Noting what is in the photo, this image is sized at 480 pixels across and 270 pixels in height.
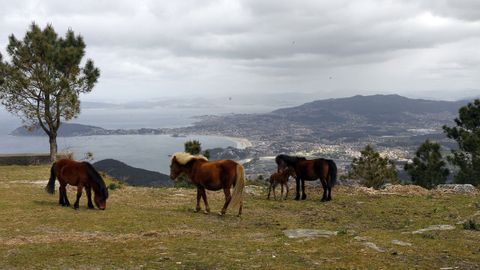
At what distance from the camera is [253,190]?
2261 cm

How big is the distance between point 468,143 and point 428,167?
7138 mm

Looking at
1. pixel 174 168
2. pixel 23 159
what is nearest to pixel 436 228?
pixel 174 168

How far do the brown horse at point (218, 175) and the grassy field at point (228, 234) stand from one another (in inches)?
32.3

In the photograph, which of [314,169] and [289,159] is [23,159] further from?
[314,169]

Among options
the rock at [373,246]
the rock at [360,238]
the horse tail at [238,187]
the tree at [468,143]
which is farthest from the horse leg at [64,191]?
the tree at [468,143]

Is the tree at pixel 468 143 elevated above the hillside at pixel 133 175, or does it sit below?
above

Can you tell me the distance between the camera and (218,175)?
15016 millimetres

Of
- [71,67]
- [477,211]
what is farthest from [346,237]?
[71,67]

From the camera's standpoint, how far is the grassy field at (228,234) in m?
8.88

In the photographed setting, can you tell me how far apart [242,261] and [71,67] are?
28.4m

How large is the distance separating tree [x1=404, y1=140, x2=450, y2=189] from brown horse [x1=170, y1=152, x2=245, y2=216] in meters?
38.5

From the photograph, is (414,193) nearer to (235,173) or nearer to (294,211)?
(294,211)

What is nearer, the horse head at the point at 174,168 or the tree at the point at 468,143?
the horse head at the point at 174,168

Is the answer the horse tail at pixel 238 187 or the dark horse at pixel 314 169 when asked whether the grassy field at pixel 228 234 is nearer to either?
the horse tail at pixel 238 187
